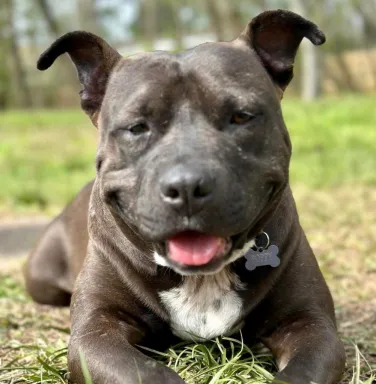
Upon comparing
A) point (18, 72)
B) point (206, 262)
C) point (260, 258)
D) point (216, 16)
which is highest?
point (206, 262)

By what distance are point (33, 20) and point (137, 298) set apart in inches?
1225

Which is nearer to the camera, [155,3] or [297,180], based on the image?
[297,180]

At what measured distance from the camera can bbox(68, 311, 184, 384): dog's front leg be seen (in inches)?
105

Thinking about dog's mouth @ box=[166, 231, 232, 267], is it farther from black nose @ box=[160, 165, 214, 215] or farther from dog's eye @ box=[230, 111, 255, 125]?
dog's eye @ box=[230, 111, 255, 125]

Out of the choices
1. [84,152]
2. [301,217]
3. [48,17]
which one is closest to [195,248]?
[301,217]

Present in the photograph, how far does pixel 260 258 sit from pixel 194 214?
2.16 ft

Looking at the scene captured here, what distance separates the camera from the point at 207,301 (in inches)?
127

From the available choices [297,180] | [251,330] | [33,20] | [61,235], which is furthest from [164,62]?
[33,20]

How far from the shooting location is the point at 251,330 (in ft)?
10.8

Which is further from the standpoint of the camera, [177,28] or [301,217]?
[177,28]

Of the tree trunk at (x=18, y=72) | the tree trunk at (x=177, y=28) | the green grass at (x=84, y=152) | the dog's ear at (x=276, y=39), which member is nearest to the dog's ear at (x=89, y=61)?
the dog's ear at (x=276, y=39)

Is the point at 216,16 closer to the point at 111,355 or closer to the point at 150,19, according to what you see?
the point at 150,19

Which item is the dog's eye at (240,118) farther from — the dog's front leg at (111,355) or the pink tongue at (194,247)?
the dog's front leg at (111,355)

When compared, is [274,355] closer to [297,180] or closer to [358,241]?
[358,241]
